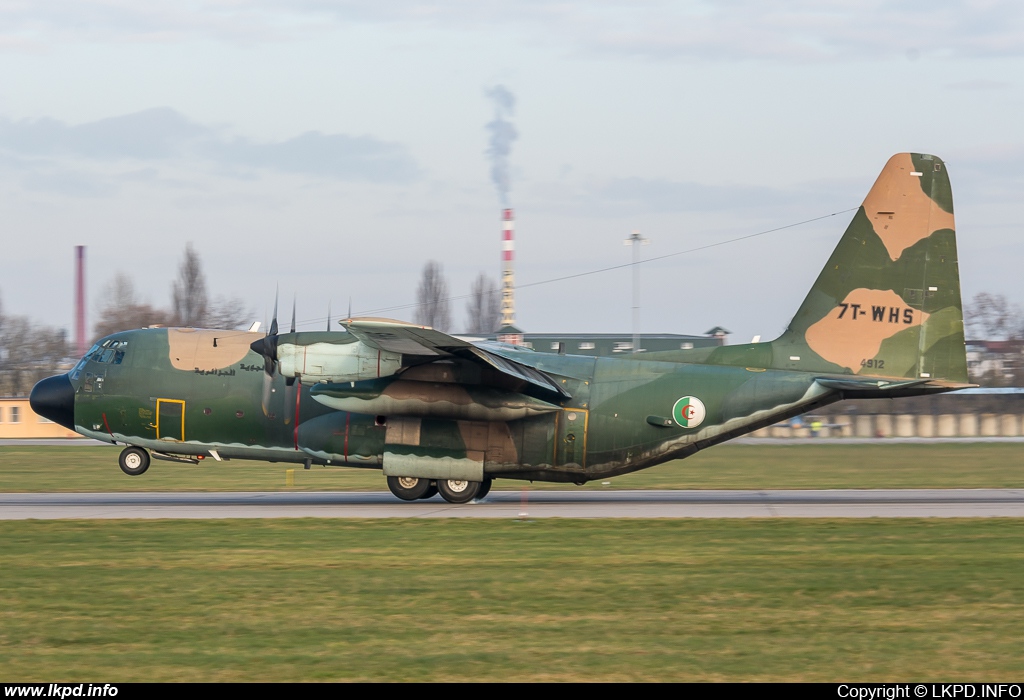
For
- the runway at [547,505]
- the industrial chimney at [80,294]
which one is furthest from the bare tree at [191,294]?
the runway at [547,505]

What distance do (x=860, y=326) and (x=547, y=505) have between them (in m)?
7.92

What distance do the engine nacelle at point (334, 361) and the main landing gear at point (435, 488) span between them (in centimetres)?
284

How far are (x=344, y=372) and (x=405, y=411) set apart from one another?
163 centimetres

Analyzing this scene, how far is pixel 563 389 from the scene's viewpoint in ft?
72.1

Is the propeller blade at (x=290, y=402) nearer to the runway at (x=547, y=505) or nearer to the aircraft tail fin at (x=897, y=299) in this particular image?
the runway at (x=547, y=505)

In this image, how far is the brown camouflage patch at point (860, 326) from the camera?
22.1 meters

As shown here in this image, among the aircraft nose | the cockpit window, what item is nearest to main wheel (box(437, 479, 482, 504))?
the cockpit window

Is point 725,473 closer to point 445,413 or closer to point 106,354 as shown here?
point 445,413

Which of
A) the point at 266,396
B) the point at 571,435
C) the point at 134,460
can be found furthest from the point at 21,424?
the point at 571,435

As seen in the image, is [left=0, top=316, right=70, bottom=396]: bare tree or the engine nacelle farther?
[left=0, top=316, right=70, bottom=396]: bare tree

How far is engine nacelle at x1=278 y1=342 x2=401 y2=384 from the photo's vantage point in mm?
20578

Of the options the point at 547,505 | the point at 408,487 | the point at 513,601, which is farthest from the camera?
the point at 547,505

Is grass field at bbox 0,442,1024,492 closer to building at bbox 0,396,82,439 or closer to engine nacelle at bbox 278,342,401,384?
engine nacelle at bbox 278,342,401,384

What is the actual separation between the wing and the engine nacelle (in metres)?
0.39
